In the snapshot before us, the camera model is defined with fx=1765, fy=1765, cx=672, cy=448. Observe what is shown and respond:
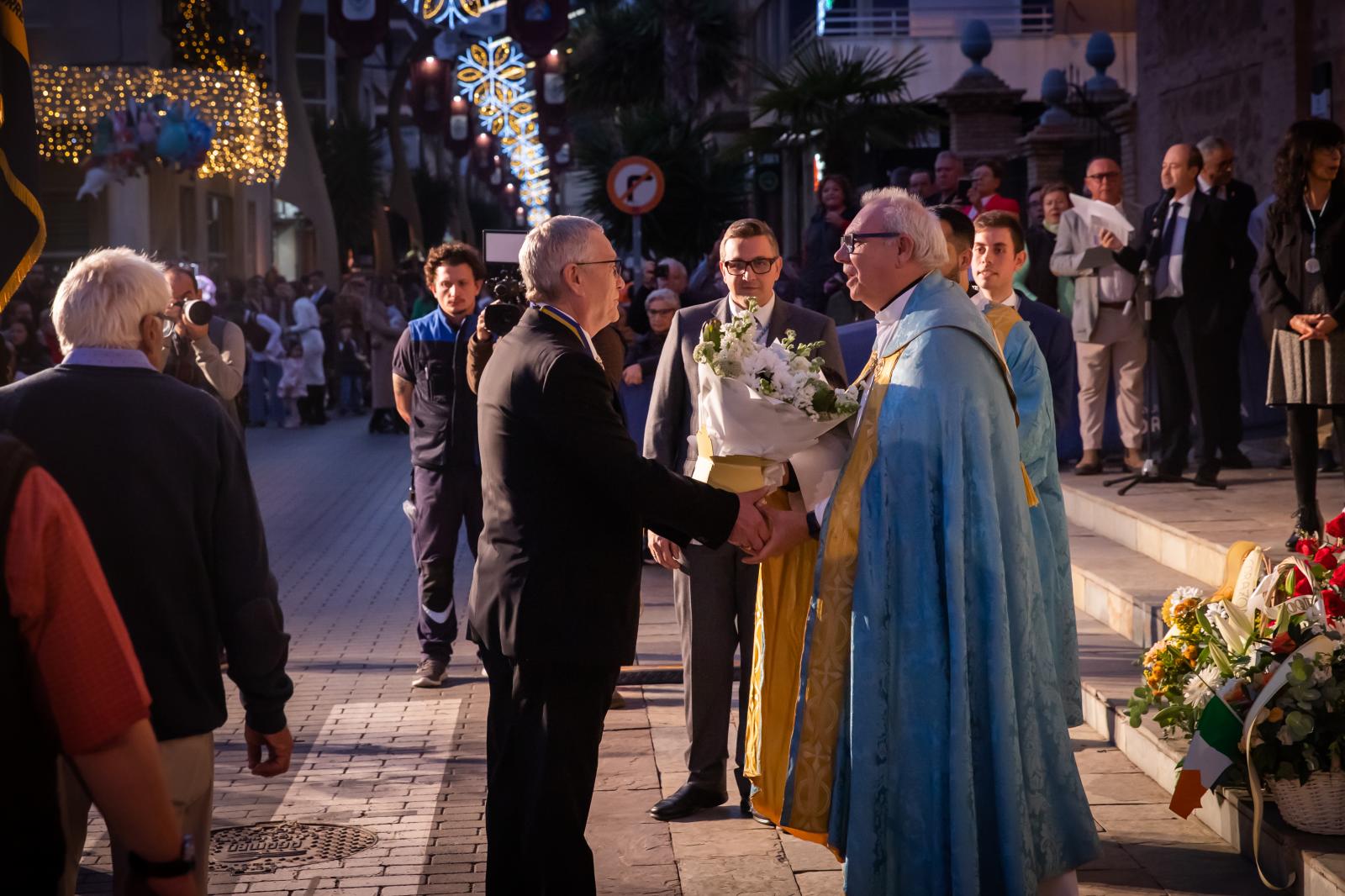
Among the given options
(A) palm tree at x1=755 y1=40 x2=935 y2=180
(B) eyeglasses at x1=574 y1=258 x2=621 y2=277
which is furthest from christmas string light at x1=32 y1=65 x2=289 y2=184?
(B) eyeglasses at x1=574 y1=258 x2=621 y2=277

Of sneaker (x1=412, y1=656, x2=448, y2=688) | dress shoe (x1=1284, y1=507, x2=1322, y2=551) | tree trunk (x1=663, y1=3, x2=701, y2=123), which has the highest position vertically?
tree trunk (x1=663, y1=3, x2=701, y2=123)

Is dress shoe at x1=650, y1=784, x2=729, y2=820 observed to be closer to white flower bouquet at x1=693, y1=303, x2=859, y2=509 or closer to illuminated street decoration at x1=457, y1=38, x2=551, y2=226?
white flower bouquet at x1=693, y1=303, x2=859, y2=509

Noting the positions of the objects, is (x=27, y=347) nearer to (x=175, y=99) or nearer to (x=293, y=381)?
(x=293, y=381)

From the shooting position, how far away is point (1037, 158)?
75.5 feet

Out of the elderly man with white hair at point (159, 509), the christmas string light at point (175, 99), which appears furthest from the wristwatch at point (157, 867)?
the christmas string light at point (175, 99)

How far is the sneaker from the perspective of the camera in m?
8.55

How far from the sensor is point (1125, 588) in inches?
342

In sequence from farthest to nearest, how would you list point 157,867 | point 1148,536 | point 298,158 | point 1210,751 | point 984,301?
1. point 298,158
2. point 1148,536
3. point 984,301
4. point 1210,751
5. point 157,867

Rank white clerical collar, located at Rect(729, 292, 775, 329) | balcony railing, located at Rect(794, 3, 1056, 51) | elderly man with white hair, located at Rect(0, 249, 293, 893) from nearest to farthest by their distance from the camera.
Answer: elderly man with white hair, located at Rect(0, 249, 293, 893) → white clerical collar, located at Rect(729, 292, 775, 329) → balcony railing, located at Rect(794, 3, 1056, 51)

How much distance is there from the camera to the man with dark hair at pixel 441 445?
8453 millimetres

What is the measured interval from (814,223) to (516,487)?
999 cm

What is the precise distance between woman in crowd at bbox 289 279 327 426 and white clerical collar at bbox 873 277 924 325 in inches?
838

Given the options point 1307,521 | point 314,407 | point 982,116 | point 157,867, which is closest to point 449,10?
point 314,407

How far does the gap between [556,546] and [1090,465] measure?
8.42m
